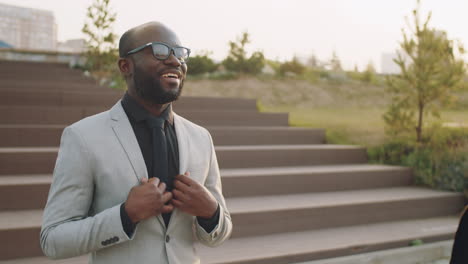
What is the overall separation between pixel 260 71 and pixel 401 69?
6.30 metres

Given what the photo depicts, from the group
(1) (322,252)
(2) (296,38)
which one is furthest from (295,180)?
(2) (296,38)

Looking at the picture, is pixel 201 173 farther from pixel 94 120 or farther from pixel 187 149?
pixel 94 120

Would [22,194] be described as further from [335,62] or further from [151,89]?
[335,62]

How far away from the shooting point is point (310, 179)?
4.87m

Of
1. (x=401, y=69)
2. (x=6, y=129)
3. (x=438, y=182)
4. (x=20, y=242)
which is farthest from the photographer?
(x=401, y=69)

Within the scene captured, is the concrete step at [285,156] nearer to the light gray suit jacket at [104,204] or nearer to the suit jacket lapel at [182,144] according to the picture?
the suit jacket lapel at [182,144]

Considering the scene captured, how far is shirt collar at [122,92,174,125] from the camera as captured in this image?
1.44 meters

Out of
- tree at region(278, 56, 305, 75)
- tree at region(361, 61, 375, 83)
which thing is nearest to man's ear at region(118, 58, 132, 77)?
tree at region(278, 56, 305, 75)

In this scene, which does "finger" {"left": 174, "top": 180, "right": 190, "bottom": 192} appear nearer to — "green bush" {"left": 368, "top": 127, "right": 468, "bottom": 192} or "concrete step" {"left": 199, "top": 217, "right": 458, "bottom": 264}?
"concrete step" {"left": 199, "top": 217, "right": 458, "bottom": 264}

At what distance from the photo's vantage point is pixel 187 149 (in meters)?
1.51

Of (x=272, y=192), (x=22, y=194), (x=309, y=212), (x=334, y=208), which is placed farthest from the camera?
(x=272, y=192)

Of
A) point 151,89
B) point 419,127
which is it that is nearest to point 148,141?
point 151,89

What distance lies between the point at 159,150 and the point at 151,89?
201 mm

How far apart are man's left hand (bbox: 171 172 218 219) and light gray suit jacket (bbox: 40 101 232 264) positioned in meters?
0.09
